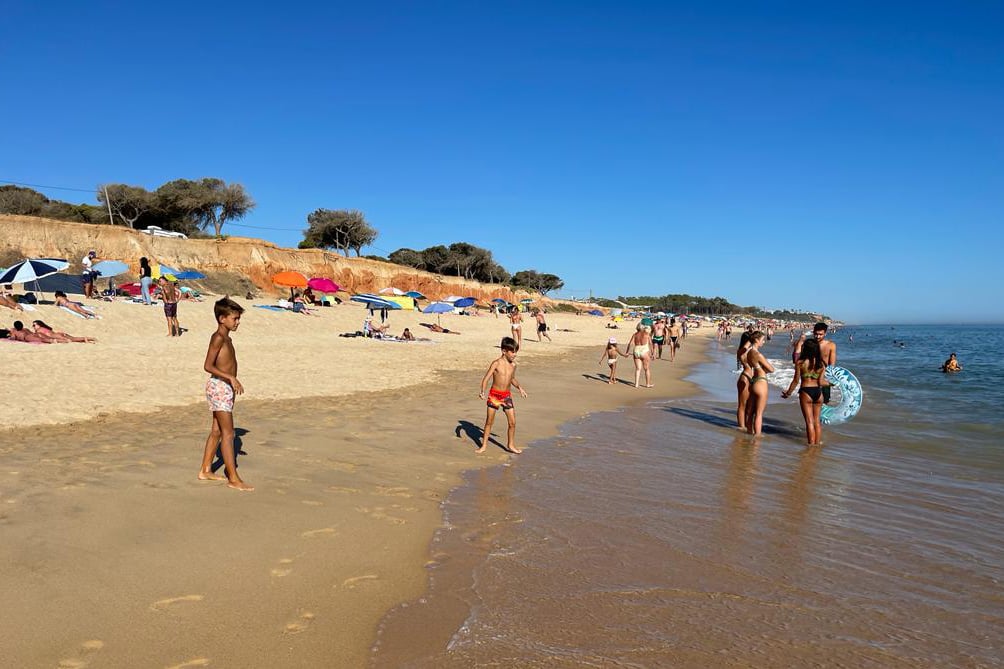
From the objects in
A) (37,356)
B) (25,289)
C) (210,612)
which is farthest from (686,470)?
(25,289)

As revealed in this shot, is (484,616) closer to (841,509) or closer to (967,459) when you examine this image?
(841,509)

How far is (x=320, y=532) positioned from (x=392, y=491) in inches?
42.6

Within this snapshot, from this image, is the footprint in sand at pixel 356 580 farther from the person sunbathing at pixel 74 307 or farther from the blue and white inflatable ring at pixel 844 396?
the person sunbathing at pixel 74 307

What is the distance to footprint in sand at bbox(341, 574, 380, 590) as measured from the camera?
3.42m

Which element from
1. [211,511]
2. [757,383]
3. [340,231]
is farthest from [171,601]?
[340,231]

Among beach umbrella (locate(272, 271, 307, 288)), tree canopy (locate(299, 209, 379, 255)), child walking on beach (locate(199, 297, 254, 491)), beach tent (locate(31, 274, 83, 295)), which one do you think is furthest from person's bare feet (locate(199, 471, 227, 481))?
tree canopy (locate(299, 209, 379, 255))

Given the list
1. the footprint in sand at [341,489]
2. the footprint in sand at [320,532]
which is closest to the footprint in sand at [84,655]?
the footprint in sand at [320,532]

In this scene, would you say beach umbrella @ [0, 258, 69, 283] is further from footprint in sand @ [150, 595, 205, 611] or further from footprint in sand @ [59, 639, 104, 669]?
footprint in sand @ [59, 639, 104, 669]

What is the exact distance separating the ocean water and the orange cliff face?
36.7 metres

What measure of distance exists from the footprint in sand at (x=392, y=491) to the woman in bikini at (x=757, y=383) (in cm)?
574

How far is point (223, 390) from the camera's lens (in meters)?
5.04

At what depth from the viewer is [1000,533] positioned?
4875 millimetres

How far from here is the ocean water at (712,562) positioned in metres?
2.94

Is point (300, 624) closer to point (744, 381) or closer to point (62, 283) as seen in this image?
point (744, 381)
